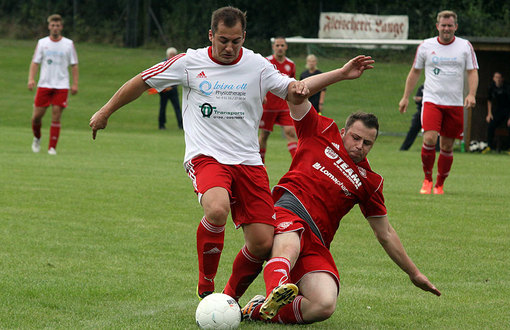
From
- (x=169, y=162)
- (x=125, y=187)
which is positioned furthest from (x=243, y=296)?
(x=169, y=162)

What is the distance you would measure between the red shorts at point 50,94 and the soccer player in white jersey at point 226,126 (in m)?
10.7

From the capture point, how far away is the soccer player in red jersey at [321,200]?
512cm

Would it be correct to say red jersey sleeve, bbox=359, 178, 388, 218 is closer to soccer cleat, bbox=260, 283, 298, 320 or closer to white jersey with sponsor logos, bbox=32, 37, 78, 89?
soccer cleat, bbox=260, 283, 298, 320

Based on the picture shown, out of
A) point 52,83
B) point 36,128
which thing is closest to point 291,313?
point 52,83

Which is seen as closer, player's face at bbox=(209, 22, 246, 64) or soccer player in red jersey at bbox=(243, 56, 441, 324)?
soccer player in red jersey at bbox=(243, 56, 441, 324)

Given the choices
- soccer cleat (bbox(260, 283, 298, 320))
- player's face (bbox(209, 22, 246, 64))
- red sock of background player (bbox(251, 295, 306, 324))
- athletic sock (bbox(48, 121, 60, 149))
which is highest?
player's face (bbox(209, 22, 246, 64))

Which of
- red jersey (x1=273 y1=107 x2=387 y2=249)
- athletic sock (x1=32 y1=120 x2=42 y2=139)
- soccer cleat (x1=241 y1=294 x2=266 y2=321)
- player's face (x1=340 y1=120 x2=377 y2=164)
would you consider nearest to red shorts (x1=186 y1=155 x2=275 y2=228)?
red jersey (x1=273 y1=107 x2=387 y2=249)

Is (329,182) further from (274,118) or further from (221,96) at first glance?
(274,118)

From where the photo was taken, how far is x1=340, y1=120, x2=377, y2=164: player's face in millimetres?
5449

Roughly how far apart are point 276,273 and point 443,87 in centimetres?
731

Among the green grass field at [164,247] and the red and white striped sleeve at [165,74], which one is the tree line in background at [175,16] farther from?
the red and white striped sleeve at [165,74]

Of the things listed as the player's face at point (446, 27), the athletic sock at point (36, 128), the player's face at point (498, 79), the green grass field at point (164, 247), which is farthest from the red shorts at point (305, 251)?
the player's face at point (498, 79)

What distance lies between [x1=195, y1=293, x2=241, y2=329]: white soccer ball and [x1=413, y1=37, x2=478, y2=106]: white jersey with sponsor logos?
24.1 feet

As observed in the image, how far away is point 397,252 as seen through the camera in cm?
532
